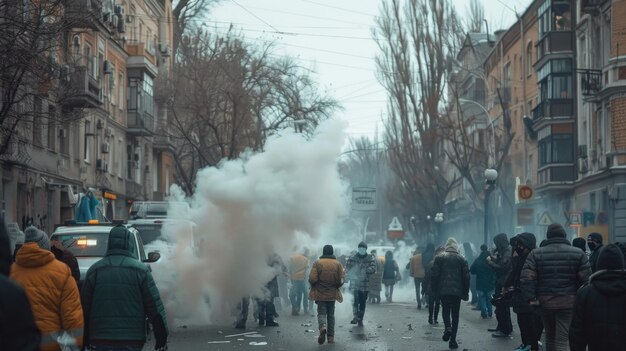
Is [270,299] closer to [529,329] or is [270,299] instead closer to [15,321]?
[529,329]

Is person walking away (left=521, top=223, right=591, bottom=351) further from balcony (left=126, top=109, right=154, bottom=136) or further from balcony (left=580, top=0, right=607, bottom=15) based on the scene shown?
balcony (left=126, top=109, right=154, bottom=136)

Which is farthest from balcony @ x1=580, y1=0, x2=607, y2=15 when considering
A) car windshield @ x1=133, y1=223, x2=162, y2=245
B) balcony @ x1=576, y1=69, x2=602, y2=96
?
car windshield @ x1=133, y1=223, x2=162, y2=245

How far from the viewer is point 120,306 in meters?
9.16

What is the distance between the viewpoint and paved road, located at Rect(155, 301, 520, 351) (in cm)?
1747

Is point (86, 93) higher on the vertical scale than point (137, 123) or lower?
lower

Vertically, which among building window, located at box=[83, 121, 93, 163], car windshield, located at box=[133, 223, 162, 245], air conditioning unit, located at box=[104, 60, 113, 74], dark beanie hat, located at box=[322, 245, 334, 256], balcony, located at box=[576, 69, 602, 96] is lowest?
dark beanie hat, located at box=[322, 245, 334, 256]

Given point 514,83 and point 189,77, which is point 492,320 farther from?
point 514,83

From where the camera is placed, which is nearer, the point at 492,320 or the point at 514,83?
the point at 492,320

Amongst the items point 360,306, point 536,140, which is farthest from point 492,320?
point 536,140

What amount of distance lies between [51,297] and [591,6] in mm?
36918

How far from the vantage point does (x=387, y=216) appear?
116m

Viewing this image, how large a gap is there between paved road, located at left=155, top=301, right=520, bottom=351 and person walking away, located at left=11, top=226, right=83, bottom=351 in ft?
29.2

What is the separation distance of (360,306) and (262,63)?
25.3m

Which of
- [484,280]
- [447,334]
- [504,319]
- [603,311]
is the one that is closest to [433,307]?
[484,280]
